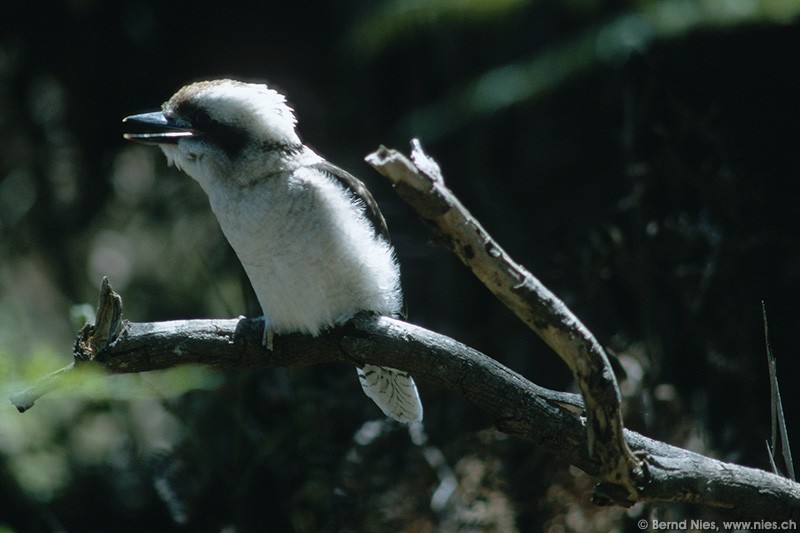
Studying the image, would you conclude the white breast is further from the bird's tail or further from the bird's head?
the bird's tail

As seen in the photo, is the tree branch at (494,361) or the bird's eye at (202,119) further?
the bird's eye at (202,119)

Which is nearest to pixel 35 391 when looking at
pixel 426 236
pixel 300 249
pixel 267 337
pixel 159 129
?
pixel 267 337

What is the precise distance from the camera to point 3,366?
2719 mm

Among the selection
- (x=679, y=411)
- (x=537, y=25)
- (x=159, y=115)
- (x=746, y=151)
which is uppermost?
(x=537, y=25)

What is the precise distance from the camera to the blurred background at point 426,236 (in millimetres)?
3846

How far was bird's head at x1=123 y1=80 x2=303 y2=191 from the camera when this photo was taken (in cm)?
287

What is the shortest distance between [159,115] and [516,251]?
2.23 m

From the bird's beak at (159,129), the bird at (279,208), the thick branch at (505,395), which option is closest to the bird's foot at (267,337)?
the bird at (279,208)

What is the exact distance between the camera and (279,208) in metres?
2.70

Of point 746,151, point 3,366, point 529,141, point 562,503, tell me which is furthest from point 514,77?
point 3,366

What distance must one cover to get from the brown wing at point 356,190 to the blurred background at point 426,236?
35.2 inches

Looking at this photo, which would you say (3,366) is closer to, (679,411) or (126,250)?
(679,411)

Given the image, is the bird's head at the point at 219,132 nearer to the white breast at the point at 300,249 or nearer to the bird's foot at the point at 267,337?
the white breast at the point at 300,249

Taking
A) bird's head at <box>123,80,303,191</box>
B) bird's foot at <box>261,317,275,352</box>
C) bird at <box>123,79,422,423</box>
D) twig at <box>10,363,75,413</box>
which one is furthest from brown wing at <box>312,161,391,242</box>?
twig at <box>10,363,75,413</box>
